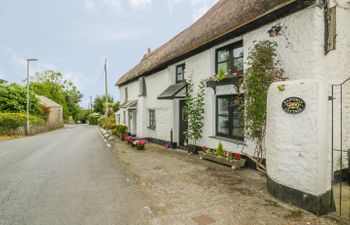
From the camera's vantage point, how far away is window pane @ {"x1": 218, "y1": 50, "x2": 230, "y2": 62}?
26.8 feet

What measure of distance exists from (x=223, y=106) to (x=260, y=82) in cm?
250

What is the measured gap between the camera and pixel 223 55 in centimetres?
838

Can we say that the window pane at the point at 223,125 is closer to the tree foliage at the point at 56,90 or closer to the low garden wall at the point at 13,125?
the low garden wall at the point at 13,125

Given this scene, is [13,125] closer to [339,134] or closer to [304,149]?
[304,149]

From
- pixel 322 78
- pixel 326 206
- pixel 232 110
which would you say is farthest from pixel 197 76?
pixel 326 206

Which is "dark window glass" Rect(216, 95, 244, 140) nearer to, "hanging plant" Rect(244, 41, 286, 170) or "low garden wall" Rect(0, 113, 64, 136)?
"hanging plant" Rect(244, 41, 286, 170)

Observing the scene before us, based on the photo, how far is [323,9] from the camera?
536 cm

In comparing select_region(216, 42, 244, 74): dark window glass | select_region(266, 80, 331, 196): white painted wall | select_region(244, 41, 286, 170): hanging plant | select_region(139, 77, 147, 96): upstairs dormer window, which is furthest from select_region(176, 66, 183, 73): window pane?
select_region(266, 80, 331, 196): white painted wall

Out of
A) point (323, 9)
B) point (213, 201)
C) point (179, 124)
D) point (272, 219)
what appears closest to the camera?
point (272, 219)

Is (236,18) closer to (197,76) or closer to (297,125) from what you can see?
(197,76)

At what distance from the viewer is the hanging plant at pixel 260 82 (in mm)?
5801

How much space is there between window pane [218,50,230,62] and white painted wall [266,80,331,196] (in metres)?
3.90

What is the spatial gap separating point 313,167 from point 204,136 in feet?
17.4

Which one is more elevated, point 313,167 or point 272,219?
point 313,167
